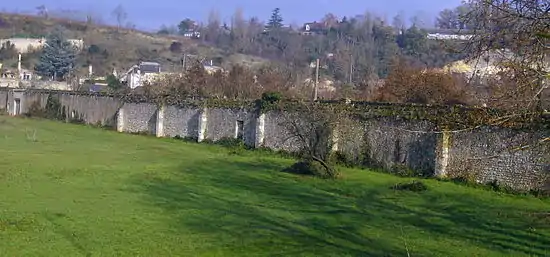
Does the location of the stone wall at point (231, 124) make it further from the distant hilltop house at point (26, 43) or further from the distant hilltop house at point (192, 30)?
the distant hilltop house at point (192, 30)

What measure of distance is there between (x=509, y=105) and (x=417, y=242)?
21.2 feet

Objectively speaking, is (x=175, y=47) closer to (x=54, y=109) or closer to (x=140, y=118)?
(x=54, y=109)

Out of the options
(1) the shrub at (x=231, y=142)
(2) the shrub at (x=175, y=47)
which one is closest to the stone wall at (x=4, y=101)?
(1) the shrub at (x=231, y=142)

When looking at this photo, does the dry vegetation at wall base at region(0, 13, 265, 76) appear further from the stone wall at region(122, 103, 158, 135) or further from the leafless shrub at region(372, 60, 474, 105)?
the leafless shrub at region(372, 60, 474, 105)

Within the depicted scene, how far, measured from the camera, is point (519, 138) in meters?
21.4

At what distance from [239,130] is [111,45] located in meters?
77.4

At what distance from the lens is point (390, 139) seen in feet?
85.2

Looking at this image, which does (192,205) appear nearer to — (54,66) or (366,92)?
(366,92)

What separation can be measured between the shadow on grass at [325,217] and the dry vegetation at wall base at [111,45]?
63.7 metres

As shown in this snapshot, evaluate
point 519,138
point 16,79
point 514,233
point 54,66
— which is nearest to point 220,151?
point 519,138

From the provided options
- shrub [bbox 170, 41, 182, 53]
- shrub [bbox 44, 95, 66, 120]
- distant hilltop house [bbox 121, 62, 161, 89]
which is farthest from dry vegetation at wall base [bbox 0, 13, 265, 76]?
shrub [bbox 44, 95, 66, 120]

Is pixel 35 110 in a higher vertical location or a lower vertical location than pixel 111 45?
lower

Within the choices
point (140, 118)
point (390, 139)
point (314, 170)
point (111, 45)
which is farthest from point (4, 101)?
point (111, 45)

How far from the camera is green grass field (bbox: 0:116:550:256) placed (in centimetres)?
1230
